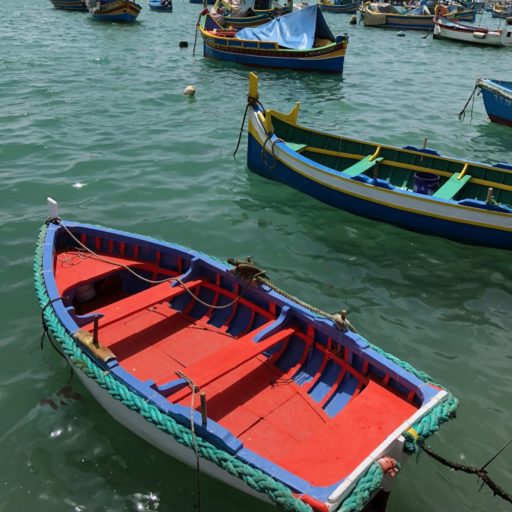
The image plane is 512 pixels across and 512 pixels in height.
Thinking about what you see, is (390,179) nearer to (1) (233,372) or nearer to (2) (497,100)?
(1) (233,372)

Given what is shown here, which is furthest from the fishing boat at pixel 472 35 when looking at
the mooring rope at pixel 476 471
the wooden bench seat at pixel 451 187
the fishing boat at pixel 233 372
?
the mooring rope at pixel 476 471

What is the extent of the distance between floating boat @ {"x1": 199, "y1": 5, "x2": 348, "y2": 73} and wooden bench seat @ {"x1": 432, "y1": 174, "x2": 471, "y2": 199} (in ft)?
56.9

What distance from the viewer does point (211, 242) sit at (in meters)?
11.2

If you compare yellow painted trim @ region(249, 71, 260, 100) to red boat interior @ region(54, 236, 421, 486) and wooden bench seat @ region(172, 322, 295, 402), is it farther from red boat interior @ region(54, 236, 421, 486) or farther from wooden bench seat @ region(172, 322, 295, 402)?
wooden bench seat @ region(172, 322, 295, 402)

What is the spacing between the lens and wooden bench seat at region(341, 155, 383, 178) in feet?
40.6

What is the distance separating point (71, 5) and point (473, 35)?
125ft

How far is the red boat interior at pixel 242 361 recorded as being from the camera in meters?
5.40

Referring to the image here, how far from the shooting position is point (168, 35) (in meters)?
40.2

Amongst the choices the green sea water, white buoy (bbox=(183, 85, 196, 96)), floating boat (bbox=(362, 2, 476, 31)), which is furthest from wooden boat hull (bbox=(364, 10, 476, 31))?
white buoy (bbox=(183, 85, 196, 96))

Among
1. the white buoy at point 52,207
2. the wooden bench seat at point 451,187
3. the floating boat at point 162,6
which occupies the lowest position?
the white buoy at point 52,207

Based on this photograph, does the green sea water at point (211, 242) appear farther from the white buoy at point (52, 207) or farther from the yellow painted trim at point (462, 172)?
the yellow painted trim at point (462, 172)

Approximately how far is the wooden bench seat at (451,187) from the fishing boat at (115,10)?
130ft

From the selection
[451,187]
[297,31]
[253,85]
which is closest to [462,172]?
[451,187]

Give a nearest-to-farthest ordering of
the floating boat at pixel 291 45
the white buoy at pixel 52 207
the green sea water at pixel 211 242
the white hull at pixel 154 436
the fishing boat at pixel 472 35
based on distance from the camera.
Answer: the white hull at pixel 154 436 < the green sea water at pixel 211 242 < the white buoy at pixel 52 207 < the floating boat at pixel 291 45 < the fishing boat at pixel 472 35
